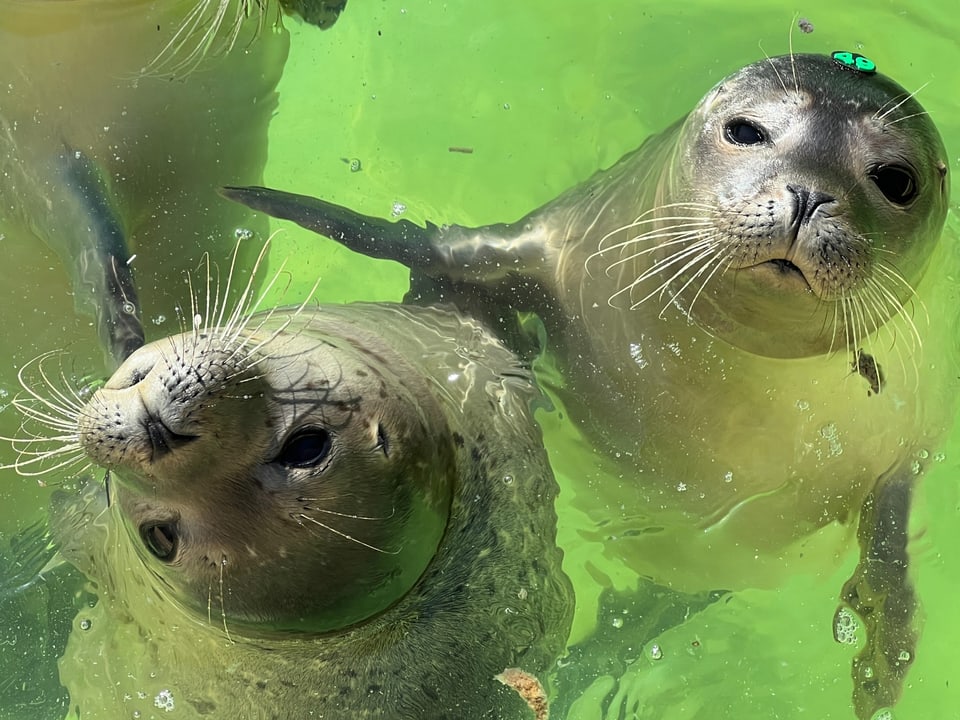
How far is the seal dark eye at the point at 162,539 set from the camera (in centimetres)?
222

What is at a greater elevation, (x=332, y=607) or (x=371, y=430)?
(x=371, y=430)

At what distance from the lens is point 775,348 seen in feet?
9.71

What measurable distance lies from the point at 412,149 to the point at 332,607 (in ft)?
8.18

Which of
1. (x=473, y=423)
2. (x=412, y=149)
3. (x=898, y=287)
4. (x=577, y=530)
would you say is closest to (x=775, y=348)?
(x=898, y=287)

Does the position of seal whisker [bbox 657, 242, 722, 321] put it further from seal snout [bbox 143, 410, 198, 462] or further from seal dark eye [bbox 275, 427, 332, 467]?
seal snout [bbox 143, 410, 198, 462]

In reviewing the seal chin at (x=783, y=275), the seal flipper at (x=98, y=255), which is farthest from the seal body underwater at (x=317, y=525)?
the seal chin at (x=783, y=275)

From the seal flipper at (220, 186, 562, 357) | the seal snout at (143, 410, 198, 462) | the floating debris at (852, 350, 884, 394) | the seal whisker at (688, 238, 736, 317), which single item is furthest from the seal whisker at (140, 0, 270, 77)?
the floating debris at (852, 350, 884, 394)

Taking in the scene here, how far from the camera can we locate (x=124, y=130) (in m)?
3.65

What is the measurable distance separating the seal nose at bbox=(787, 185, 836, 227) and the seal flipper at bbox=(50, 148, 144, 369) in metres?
2.03

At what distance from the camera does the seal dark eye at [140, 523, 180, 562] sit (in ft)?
7.28

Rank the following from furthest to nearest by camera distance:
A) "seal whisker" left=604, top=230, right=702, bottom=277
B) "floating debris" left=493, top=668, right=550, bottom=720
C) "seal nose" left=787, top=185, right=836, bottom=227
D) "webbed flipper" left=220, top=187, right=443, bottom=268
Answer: "floating debris" left=493, top=668, right=550, bottom=720 < "webbed flipper" left=220, top=187, right=443, bottom=268 < "seal whisker" left=604, top=230, right=702, bottom=277 < "seal nose" left=787, top=185, right=836, bottom=227

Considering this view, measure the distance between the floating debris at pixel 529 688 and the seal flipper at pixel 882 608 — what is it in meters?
1.26

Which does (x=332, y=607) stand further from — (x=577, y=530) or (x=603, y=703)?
(x=603, y=703)

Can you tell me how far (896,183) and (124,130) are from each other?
2.78 metres
